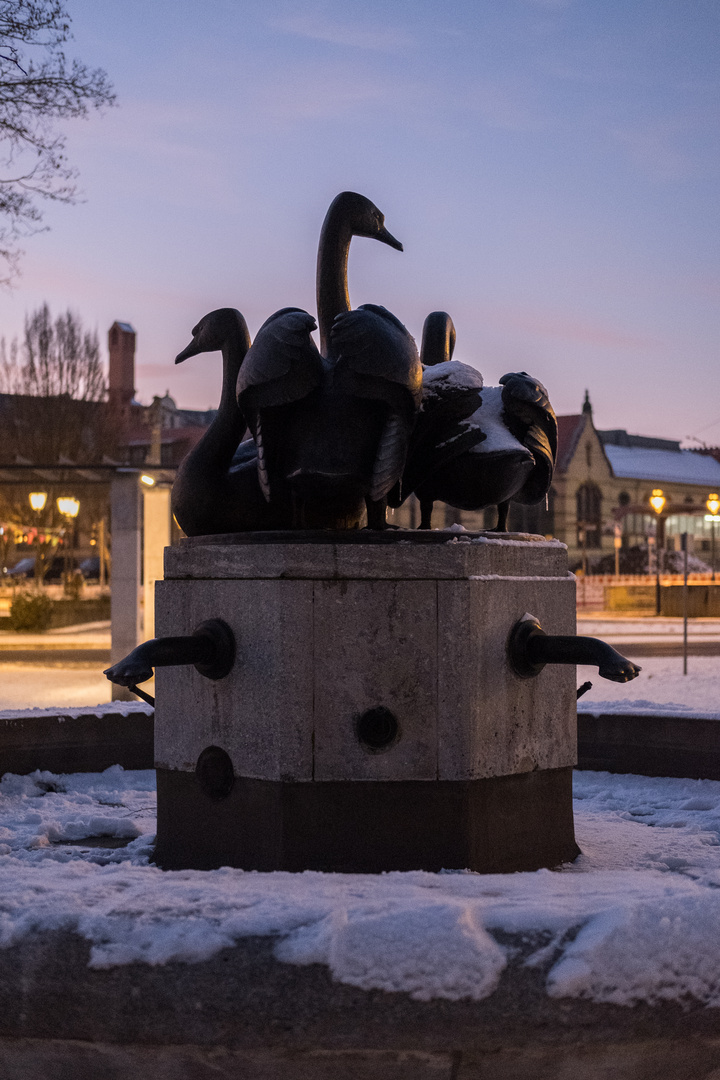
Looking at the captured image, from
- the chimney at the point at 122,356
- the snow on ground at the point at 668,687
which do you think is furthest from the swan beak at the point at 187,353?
the chimney at the point at 122,356

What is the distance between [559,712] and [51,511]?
129ft

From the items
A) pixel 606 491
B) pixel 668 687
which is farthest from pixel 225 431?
pixel 606 491

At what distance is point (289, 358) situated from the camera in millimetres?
4543

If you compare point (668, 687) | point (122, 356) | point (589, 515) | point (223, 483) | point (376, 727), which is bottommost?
point (668, 687)

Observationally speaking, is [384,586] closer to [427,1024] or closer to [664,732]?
[427,1024]

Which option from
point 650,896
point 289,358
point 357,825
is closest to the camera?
point 650,896

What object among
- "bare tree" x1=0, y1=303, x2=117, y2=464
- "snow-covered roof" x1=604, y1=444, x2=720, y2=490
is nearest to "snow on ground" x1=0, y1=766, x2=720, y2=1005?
"bare tree" x1=0, y1=303, x2=117, y2=464

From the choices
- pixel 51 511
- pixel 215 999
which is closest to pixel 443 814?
pixel 215 999

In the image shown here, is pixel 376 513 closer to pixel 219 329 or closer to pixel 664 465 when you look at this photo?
pixel 219 329

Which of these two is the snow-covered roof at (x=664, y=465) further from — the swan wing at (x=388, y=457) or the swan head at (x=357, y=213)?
the swan wing at (x=388, y=457)

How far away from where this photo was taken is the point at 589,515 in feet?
241

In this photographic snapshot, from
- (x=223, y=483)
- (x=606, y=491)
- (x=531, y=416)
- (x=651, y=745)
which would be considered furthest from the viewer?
(x=606, y=491)

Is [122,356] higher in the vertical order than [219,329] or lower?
higher

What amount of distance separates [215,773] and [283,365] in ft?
5.34
